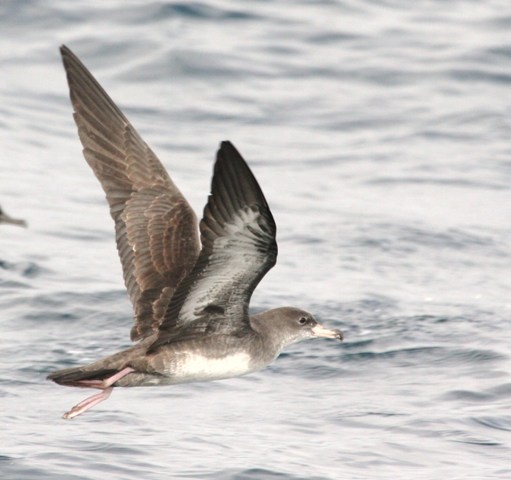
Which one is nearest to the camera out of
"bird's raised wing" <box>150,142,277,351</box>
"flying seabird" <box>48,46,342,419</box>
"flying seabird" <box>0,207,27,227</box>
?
"bird's raised wing" <box>150,142,277,351</box>

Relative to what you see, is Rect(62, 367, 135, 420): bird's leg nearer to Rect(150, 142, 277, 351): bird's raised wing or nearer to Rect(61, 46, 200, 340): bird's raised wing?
Rect(150, 142, 277, 351): bird's raised wing

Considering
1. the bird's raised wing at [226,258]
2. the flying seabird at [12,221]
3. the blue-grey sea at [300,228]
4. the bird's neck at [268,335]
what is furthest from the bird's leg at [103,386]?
the flying seabird at [12,221]

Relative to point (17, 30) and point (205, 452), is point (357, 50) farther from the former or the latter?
point (205, 452)

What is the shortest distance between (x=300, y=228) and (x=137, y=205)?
18.0 ft

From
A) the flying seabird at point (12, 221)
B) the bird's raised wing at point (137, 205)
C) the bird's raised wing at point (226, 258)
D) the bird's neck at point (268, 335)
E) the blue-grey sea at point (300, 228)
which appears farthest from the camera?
the flying seabird at point (12, 221)

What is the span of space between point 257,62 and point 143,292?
37.0 feet

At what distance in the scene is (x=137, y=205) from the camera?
29.4 ft

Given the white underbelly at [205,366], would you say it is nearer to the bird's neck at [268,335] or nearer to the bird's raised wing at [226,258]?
the bird's raised wing at [226,258]

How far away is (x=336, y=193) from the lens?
15461 mm

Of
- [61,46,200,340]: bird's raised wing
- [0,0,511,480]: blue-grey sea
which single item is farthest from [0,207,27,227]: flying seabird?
[61,46,200,340]: bird's raised wing

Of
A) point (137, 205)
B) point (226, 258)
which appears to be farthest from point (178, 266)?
point (226, 258)

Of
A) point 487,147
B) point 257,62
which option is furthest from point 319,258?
point 257,62

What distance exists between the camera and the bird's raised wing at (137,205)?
8.57 metres

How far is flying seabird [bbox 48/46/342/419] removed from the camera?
23.6 feet
